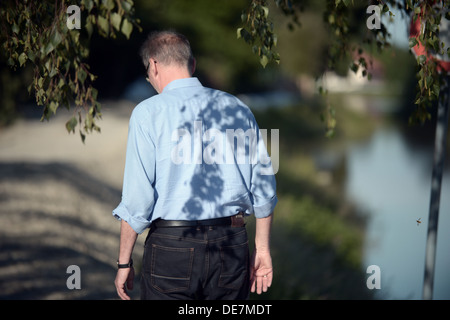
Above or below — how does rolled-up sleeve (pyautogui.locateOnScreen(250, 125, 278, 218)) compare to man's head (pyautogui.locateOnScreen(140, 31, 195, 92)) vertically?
below

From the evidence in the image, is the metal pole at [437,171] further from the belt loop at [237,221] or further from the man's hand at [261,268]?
the belt loop at [237,221]

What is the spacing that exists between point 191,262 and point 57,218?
5254 millimetres

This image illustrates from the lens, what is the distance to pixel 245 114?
8.29 ft

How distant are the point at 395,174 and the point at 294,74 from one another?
17.0 m

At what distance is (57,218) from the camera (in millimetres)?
7160

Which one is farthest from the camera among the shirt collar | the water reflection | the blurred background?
the water reflection

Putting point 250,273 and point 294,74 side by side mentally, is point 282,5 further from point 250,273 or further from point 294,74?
point 294,74

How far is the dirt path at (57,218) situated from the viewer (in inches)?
199

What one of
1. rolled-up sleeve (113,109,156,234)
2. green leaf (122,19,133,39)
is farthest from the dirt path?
green leaf (122,19,133,39)

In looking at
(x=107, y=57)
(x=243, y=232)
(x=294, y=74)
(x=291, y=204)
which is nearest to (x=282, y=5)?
(x=243, y=232)

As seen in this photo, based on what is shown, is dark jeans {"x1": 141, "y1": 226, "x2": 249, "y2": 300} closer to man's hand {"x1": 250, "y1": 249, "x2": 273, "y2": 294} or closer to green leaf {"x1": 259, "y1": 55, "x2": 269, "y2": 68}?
man's hand {"x1": 250, "y1": 249, "x2": 273, "y2": 294}

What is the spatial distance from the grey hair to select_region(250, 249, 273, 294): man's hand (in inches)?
41.7

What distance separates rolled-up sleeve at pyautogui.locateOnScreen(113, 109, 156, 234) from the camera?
239 centimetres

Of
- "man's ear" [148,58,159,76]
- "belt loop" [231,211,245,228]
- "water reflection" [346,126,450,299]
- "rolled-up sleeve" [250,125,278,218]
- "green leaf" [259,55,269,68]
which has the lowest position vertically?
"water reflection" [346,126,450,299]
